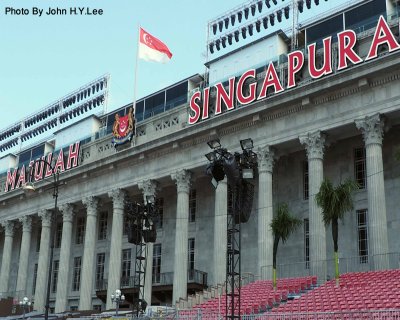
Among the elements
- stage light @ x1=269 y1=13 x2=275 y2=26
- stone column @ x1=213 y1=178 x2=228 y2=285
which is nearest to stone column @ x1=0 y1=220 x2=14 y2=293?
stone column @ x1=213 y1=178 x2=228 y2=285

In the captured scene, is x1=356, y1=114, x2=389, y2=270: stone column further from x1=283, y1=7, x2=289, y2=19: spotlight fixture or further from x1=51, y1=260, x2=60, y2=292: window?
x1=51, y1=260, x2=60, y2=292: window

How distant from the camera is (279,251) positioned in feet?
132

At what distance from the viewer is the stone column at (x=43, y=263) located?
5238 cm

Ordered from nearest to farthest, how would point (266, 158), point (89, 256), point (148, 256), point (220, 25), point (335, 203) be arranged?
point (335, 203), point (266, 158), point (148, 256), point (89, 256), point (220, 25)

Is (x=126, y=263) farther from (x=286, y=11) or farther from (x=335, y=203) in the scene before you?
(x=335, y=203)

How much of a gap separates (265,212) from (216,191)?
14.8ft

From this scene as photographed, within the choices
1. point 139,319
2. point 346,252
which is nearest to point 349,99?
point 346,252

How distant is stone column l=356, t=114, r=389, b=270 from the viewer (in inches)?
1250

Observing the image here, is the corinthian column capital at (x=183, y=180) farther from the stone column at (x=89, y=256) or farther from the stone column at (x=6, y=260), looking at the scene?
the stone column at (x=6, y=260)

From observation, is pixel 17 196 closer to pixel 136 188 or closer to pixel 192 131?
pixel 136 188

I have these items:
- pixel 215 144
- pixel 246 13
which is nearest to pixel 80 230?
pixel 246 13

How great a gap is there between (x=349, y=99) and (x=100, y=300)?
2801 centimetres

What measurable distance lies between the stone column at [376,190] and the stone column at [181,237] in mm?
13904

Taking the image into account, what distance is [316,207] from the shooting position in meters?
35.0
